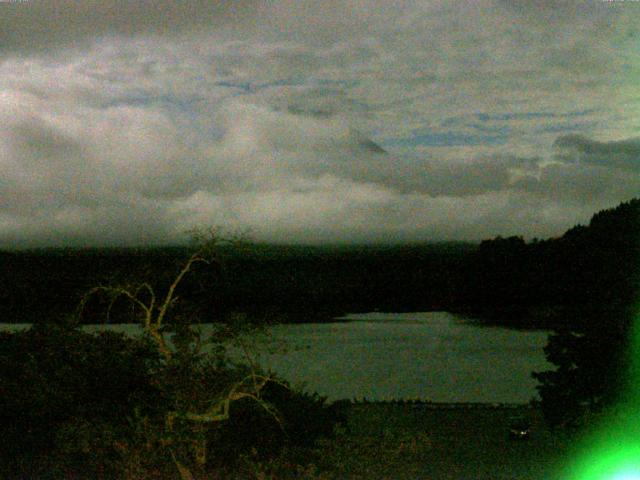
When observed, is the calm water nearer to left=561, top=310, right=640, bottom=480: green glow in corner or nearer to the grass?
the grass

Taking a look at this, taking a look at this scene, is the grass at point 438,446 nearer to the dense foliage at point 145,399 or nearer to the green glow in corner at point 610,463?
the green glow in corner at point 610,463

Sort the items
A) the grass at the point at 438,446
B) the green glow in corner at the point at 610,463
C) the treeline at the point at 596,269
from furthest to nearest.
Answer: the treeline at the point at 596,269, the green glow in corner at the point at 610,463, the grass at the point at 438,446

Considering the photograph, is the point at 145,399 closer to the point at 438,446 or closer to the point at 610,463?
the point at 610,463

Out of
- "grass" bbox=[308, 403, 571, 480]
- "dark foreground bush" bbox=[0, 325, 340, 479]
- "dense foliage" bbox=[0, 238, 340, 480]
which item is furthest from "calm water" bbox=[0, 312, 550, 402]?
"dense foliage" bbox=[0, 238, 340, 480]

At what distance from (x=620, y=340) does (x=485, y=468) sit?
3.73 meters

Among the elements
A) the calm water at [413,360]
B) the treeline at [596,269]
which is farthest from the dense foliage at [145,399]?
the calm water at [413,360]

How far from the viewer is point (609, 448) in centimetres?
1230

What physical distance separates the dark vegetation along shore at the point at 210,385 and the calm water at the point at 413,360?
6.38 metres

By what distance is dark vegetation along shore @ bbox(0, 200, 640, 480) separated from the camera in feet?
31.2

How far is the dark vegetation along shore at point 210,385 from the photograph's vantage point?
31.2 ft

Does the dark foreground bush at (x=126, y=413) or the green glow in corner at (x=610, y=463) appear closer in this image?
the dark foreground bush at (x=126, y=413)

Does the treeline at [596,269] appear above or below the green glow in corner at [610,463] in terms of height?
above

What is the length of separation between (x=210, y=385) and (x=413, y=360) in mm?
23565

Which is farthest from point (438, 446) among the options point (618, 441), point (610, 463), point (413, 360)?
point (413, 360)
